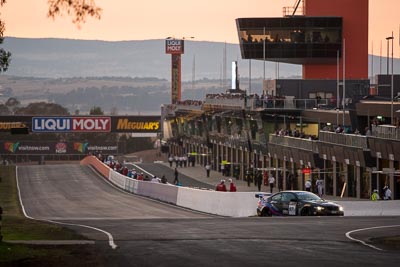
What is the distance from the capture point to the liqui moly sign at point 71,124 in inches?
5955

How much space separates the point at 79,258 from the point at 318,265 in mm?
4602

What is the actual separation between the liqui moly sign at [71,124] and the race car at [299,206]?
111590 millimetres

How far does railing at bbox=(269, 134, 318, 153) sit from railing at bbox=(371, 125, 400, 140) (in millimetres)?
11453

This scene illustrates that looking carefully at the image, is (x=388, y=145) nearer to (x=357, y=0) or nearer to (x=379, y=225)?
(x=379, y=225)

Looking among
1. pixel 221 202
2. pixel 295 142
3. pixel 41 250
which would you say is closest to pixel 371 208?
pixel 221 202

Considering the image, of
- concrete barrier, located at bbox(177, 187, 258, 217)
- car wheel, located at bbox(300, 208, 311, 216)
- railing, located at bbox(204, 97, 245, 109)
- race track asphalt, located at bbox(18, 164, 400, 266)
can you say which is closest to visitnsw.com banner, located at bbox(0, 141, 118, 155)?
railing, located at bbox(204, 97, 245, 109)

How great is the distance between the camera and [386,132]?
54812 millimetres

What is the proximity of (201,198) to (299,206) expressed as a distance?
13.4 metres

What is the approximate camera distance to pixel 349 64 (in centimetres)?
10550

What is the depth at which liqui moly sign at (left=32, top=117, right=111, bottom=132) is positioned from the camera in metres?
151

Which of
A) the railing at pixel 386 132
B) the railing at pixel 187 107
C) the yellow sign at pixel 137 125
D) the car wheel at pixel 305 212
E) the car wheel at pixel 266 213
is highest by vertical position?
the railing at pixel 386 132

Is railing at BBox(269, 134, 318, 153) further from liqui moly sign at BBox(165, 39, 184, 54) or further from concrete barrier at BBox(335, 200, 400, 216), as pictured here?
liqui moly sign at BBox(165, 39, 184, 54)

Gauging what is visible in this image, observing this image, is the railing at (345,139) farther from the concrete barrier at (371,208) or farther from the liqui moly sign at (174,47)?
the liqui moly sign at (174,47)

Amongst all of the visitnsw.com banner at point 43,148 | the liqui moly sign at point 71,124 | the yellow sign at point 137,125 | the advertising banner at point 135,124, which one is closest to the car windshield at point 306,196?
the liqui moly sign at point 71,124
